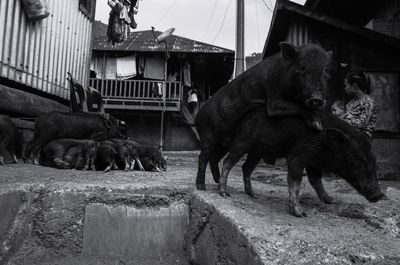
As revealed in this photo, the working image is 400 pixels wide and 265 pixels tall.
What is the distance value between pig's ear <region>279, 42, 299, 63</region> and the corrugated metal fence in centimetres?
536

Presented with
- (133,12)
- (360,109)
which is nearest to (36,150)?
(360,109)

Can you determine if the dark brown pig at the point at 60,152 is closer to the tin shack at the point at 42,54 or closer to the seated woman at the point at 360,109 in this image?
the tin shack at the point at 42,54

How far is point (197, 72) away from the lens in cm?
1694

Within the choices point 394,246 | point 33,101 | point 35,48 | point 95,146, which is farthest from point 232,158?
point 35,48

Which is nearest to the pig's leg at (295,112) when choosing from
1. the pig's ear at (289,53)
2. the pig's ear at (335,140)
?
the pig's ear at (335,140)

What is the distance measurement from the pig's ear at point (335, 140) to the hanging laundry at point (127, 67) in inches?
521

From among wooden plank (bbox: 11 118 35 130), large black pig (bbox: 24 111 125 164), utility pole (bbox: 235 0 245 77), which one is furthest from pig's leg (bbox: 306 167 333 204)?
utility pole (bbox: 235 0 245 77)

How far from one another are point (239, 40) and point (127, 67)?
557 cm

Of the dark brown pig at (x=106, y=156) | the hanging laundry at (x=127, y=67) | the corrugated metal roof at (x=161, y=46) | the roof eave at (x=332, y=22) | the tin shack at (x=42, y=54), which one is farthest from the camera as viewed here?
the hanging laundry at (x=127, y=67)

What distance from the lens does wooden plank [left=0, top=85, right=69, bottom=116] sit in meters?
5.83

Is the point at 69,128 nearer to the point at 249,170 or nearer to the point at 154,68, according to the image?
the point at 249,170

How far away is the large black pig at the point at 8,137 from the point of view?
4.93 m

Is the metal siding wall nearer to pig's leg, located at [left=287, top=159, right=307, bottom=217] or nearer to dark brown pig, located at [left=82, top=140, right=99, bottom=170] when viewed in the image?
dark brown pig, located at [left=82, top=140, right=99, bottom=170]

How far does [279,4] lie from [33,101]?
5.87 metres
